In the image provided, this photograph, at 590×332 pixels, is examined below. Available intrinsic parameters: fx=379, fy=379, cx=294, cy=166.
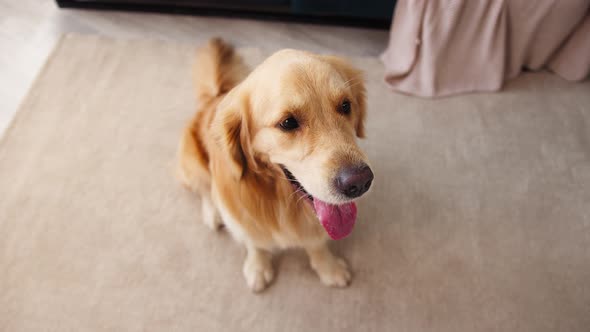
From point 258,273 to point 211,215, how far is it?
34 cm

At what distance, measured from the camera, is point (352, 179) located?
997 millimetres

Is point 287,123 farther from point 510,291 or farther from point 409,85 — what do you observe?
point 409,85

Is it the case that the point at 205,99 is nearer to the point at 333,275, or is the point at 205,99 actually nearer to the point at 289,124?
the point at 289,124

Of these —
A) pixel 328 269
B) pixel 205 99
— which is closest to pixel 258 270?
pixel 328 269

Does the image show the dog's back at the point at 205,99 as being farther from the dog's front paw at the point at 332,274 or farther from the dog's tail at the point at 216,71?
the dog's front paw at the point at 332,274

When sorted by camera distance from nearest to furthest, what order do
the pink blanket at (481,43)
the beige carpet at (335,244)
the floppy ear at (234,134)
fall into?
1. the floppy ear at (234,134)
2. the beige carpet at (335,244)
3. the pink blanket at (481,43)

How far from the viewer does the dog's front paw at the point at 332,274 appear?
152cm

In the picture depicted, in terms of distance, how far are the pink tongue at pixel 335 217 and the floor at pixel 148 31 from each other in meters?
1.48

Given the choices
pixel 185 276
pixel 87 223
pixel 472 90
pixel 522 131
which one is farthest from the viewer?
pixel 472 90

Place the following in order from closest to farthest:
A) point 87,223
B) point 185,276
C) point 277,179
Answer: point 277,179
point 185,276
point 87,223

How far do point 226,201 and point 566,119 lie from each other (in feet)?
6.19

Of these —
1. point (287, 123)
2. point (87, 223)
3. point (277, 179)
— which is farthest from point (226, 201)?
point (87, 223)

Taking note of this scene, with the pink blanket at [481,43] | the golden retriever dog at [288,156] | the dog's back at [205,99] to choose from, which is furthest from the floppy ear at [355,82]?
the pink blanket at [481,43]

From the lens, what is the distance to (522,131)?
79.1 inches
